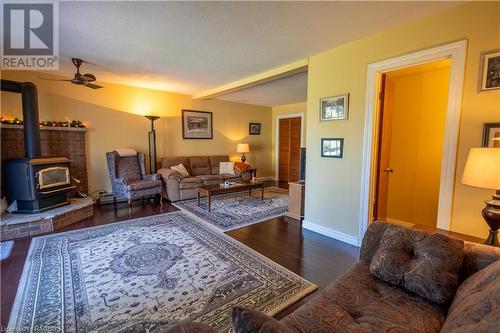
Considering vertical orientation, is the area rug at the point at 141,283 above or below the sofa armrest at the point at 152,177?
below

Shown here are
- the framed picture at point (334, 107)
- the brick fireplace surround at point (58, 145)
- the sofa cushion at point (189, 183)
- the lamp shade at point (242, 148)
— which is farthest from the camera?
the lamp shade at point (242, 148)

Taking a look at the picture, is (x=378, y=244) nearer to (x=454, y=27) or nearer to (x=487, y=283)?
(x=487, y=283)

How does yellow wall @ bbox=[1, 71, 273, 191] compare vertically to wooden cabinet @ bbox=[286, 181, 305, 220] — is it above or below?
above

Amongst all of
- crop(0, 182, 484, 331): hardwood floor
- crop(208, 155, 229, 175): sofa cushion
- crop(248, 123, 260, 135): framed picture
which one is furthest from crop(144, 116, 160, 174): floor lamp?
crop(248, 123, 260, 135): framed picture

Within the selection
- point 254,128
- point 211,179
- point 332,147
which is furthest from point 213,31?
point 254,128

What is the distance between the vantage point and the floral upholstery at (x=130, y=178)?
4281mm

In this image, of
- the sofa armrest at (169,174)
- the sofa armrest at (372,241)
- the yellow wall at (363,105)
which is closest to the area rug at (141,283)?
the sofa armrest at (372,241)

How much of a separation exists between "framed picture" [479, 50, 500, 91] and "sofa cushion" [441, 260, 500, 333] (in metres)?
1.55

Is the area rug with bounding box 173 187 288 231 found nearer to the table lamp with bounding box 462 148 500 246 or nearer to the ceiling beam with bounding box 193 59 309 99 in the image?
the ceiling beam with bounding box 193 59 309 99

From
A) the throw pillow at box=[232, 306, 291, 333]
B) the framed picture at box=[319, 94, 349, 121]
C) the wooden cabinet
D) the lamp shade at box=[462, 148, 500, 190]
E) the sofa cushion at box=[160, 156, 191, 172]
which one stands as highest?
the framed picture at box=[319, 94, 349, 121]

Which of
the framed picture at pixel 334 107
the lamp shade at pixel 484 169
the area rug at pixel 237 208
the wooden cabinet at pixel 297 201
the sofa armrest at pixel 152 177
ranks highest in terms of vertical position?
the framed picture at pixel 334 107

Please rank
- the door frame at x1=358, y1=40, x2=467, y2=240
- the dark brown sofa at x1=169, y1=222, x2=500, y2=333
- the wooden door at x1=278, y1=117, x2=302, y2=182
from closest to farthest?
1. the dark brown sofa at x1=169, y1=222, x2=500, y2=333
2. the door frame at x1=358, y1=40, x2=467, y2=240
3. the wooden door at x1=278, y1=117, x2=302, y2=182

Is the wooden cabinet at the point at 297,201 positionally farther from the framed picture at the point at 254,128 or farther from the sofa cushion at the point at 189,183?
the framed picture at the point at 254,128

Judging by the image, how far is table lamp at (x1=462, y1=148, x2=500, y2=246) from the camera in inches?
54.6
